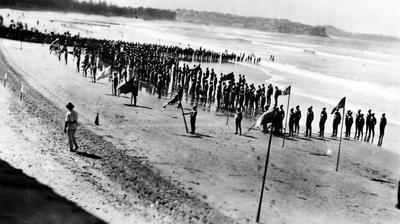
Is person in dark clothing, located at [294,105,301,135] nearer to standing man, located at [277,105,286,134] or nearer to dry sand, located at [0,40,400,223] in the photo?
standing man, located at [277,105,286,134]

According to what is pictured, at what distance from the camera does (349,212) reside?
12195mm

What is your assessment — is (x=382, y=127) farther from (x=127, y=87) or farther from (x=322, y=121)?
(x=127, y=87)

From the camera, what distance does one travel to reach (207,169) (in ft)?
47.9

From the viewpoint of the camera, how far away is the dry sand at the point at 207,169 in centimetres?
1161

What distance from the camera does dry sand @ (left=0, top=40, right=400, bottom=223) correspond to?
11.6 meters

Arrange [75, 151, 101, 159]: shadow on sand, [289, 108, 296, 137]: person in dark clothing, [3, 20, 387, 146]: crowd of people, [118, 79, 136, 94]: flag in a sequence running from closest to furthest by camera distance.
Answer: [75, 151, 101, 159]: shadow on sand, [289, 108, 296, 137]: person in dark clothing, [3, 20, 387, 146]: crowd of people, [118, 79, 136, 94]: flag

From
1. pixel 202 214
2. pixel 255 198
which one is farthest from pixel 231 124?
pixel 202 214

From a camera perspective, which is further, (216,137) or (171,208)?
(216,137)

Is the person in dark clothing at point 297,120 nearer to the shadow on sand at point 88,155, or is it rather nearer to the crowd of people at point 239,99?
the crowd of people at point 239,99

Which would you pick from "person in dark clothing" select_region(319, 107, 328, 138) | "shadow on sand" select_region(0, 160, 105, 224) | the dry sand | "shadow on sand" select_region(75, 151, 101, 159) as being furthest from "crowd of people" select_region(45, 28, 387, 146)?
"shadow on sand" select_region(0, 160, 105, 224)

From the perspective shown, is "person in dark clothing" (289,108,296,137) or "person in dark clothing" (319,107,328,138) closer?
"person in dark clothing" (289,108,296,137)

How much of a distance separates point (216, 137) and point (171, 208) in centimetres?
827

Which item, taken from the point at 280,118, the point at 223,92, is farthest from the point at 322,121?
the point at 223,92

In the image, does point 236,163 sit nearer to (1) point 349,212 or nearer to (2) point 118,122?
(1) point 349,212
